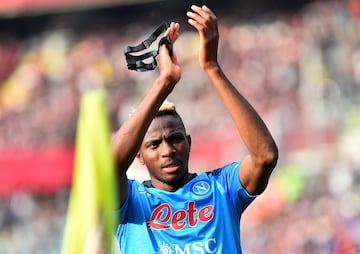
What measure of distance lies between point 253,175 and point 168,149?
0.47 meters

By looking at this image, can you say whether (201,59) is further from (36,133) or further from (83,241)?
(36,133)

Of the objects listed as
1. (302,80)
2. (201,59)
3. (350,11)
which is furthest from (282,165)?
(201,59)

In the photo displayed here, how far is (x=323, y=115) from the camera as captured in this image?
17.4 metres

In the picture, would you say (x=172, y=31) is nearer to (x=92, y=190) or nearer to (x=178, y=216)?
(x=178, y=216)

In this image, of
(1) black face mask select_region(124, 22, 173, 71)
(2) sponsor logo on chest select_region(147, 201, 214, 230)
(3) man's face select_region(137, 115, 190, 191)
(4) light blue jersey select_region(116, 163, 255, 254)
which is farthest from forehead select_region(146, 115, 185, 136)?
(1) black face mask select_region(124, 22, 173, 71)

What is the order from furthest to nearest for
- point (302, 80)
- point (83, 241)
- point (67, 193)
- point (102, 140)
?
point (67, 193) → point (302, 80) → point (102, 140) → point (83, 241)

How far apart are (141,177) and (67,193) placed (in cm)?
303

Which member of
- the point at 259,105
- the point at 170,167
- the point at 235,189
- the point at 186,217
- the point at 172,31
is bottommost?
the point at 186,217

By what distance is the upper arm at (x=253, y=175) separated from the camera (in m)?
4.79

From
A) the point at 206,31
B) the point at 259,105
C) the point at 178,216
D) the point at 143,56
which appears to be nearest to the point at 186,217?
the point at 178,216

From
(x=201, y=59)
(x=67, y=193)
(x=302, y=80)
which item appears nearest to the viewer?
(x=201, y=59)

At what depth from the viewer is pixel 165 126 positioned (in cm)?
504

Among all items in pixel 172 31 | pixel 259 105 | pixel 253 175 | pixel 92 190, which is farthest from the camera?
pixel 259 105

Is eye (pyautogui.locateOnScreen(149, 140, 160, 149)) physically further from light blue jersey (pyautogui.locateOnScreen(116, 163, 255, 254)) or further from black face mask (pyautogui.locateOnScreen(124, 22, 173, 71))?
black face mask (pyautogui.locateOnScreen(124, 22, 173, 71))
